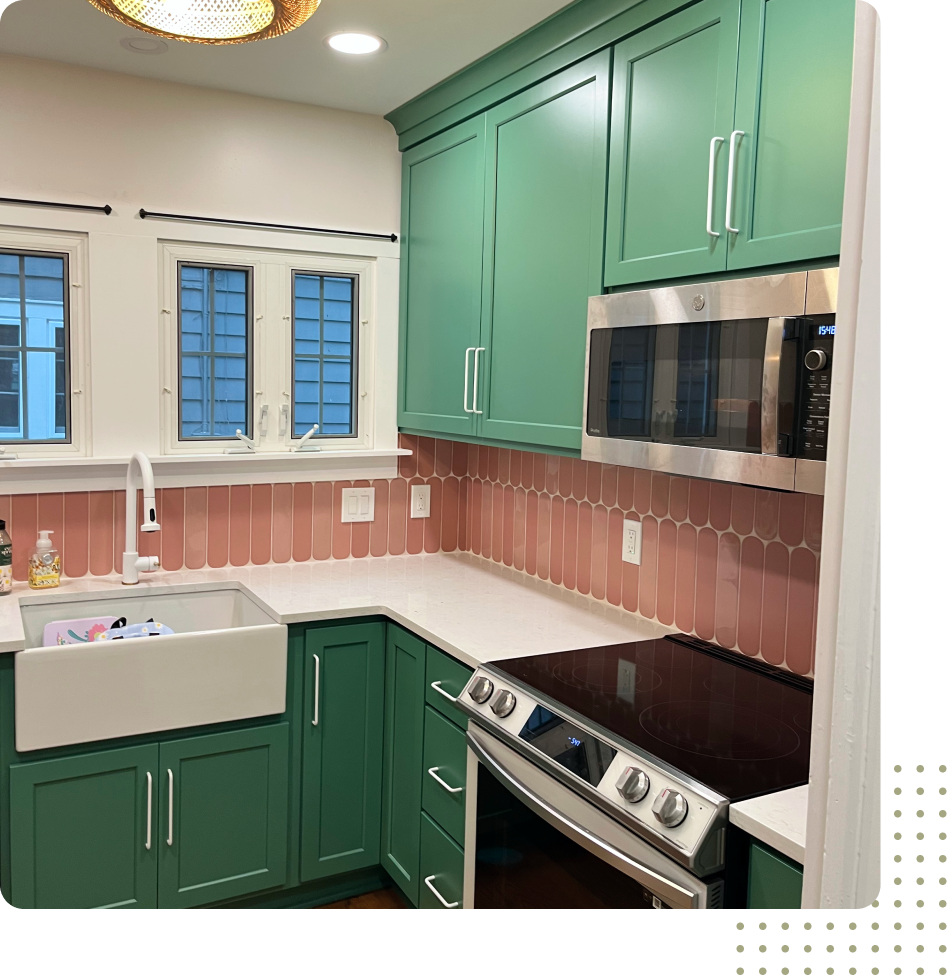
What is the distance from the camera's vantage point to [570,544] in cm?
273

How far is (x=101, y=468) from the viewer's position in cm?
272

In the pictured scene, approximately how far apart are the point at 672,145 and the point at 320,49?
3.60 feet

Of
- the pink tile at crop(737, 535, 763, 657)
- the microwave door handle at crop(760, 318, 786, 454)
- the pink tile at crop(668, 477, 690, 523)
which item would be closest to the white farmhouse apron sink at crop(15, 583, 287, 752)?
the pink tile at crop(668, 477, 690, 523)

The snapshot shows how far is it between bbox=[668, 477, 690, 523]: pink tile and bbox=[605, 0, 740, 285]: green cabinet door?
56 cm

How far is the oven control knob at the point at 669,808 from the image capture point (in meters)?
1.39

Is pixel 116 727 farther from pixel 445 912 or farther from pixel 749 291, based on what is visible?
pixel 749 291

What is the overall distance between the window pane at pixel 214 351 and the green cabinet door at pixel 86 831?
109cm

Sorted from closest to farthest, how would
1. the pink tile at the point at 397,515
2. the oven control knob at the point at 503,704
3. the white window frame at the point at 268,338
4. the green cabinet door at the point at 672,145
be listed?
the green cabinet door at the point at 672,145 → the oven control knob at the point at 503,704 → the white window frame at the point at 268,338 → the pink tile at the point at 397,515

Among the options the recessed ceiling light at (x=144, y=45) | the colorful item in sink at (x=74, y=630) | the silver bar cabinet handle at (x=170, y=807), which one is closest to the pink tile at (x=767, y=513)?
the silver bar cabinet handle at (x=170, y=807)

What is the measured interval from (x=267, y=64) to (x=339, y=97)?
0.33 metres

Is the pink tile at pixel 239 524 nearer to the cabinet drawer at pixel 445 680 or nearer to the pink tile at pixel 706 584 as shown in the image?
the cabinet drawer at pixel 445 680

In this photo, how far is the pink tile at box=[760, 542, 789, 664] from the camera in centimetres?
199

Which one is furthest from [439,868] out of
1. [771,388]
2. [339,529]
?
[771,388]

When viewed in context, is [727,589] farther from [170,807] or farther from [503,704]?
[170,807]
